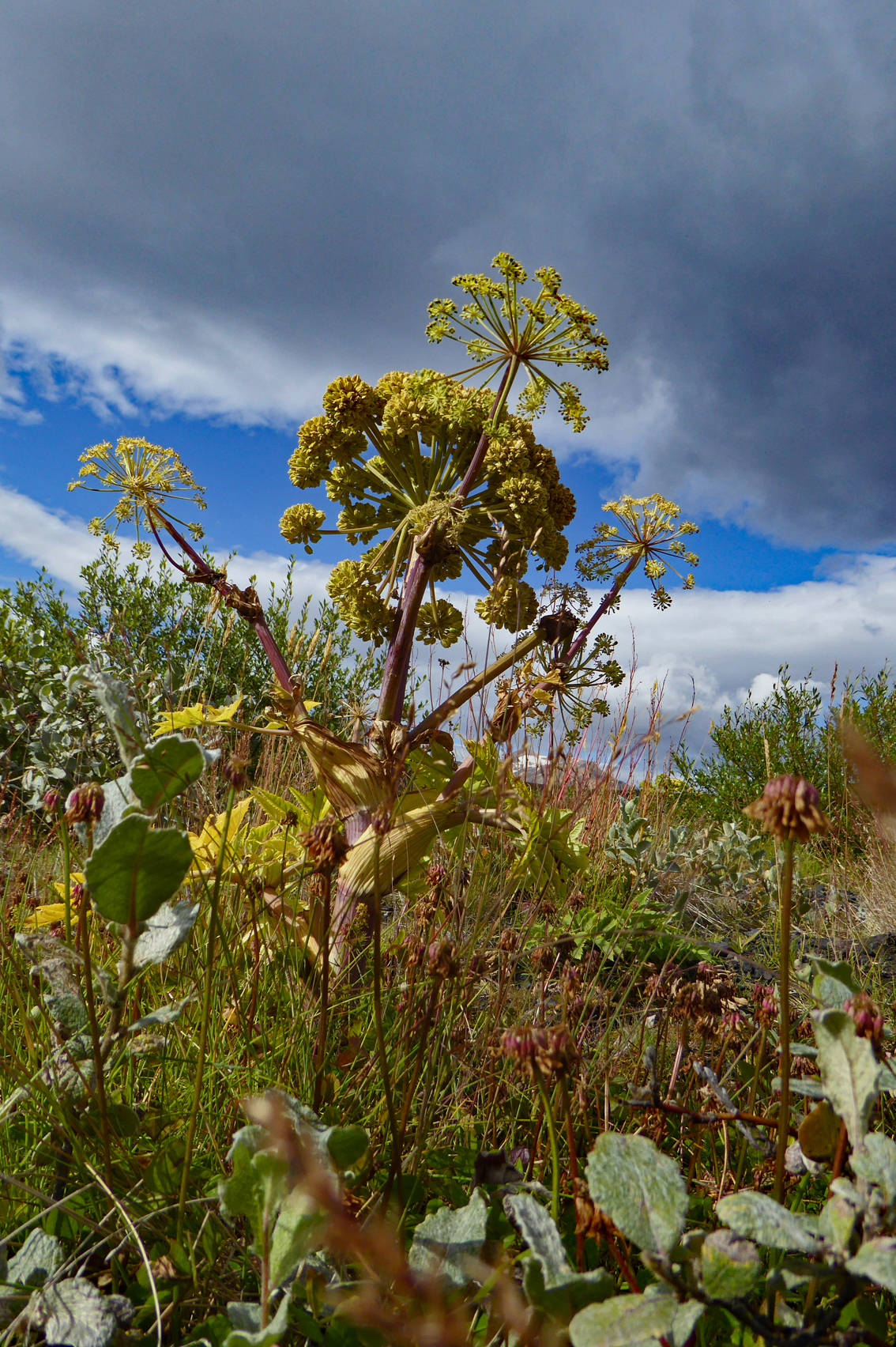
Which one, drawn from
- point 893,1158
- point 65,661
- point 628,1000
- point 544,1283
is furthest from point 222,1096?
point 65,661

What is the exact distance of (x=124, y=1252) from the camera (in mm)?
942

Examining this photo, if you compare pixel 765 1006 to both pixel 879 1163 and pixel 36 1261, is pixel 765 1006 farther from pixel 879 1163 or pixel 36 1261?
pixel 36 1261

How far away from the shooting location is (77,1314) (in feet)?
2.42

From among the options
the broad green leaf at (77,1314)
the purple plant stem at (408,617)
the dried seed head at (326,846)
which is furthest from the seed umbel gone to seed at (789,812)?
the purple plant stem at (408,617)

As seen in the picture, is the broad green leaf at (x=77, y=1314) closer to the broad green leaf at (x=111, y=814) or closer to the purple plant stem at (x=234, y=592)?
the broad green leaf at (x=111, y=814)

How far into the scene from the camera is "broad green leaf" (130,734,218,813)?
0.80 m

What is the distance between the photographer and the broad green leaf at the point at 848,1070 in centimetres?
65

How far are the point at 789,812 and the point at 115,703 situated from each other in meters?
0.71

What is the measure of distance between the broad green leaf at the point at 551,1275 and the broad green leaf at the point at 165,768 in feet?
1.73

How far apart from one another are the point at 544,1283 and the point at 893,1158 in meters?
0.32

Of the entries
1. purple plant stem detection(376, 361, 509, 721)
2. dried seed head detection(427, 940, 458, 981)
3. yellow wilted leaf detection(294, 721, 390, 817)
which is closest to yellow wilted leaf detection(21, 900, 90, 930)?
Result: yellow wilted leaf detection(294, 721, 390, 817)

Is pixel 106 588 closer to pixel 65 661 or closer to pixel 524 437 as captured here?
pixel 65 661

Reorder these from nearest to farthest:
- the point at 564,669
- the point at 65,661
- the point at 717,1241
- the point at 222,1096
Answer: the point at 717,1241 < the point at 222,1096 < the point at 564,669 < the point at 65,661

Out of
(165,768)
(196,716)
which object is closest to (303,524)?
(196,716)
